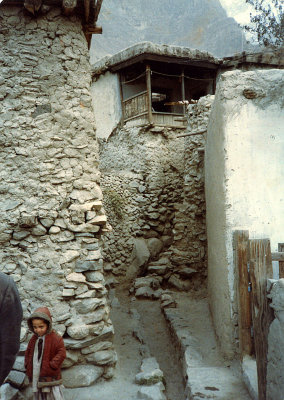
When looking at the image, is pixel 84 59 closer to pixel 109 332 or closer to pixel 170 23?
pixel 109 332

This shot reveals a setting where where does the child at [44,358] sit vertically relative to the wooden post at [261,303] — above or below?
below

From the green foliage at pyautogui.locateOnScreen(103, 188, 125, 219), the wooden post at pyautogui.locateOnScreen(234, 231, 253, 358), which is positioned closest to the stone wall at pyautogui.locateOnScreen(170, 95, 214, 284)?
the green foliage at pyautogui.locateOnScreen(103, 188, 125, 219)

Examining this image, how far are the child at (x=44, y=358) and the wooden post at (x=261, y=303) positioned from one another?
5.59 feet

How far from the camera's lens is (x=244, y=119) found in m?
4.21

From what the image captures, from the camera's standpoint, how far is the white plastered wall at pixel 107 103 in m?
11.9

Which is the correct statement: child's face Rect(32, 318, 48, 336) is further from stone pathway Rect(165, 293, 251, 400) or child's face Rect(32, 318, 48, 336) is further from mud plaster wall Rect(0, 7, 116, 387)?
stone pathway Rect(165, 293, 251, 400)

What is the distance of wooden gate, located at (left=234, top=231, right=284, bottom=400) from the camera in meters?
2.60

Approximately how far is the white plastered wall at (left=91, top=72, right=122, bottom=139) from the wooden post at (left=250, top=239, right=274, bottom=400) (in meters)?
9.40

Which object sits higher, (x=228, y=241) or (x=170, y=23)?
(x=170, y=23)

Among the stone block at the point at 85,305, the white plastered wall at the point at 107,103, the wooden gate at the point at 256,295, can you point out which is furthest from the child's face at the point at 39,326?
the white plastered wall at the point at 107,103

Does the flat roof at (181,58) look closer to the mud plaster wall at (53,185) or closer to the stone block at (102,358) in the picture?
the mud plaster wall at (53,185)

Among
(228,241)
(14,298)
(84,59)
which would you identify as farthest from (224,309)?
(84,59)

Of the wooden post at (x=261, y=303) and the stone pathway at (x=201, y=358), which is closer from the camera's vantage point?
the wooden post at (x=261, y=303)

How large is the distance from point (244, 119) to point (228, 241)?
1.55 metres
